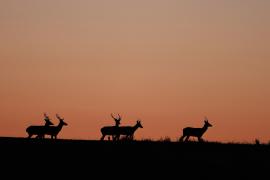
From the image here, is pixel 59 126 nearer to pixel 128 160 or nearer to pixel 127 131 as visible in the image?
pixel 127 131

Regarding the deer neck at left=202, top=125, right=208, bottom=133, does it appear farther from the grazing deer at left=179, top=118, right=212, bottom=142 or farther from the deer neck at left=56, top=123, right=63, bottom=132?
the deer neck at left=56, top=123, right=63, bottom=132

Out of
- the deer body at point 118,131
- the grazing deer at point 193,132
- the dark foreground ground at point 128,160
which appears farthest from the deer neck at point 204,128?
the dark foreground ground at point 128,160

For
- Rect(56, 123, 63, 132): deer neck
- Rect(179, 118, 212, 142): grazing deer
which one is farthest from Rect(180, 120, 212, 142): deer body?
Rect(56, 123, 63, 132): deer neck

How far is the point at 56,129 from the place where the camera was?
68.1 metres

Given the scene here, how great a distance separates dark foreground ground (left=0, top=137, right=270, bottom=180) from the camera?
44062 millimetres

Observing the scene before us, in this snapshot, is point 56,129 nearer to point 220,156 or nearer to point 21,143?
point 21,143

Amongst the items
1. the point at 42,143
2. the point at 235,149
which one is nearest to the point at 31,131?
the point at 42,143

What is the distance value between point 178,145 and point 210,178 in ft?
38.3

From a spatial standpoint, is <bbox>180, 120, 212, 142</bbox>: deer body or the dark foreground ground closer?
the dark foreground ground

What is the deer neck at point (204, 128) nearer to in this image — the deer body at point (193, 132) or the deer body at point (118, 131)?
the deer body at point (193, 132)

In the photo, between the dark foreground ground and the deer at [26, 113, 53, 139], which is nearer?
the dark foreground ground

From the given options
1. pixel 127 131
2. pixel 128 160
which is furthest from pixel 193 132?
pixel 128 160

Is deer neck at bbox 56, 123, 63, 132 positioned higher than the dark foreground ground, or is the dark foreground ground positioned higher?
deer neck at bbox 56, 123, 63, 132

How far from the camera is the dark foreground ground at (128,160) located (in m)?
44.1
